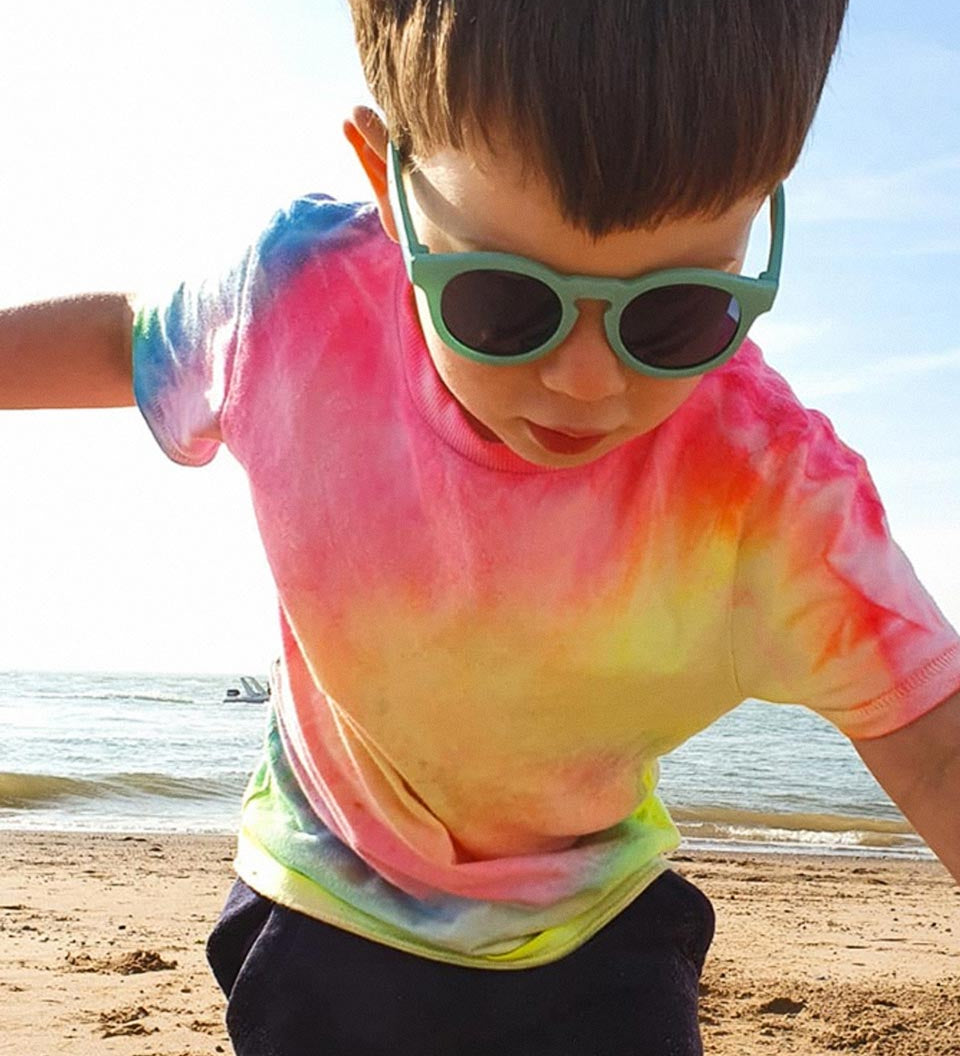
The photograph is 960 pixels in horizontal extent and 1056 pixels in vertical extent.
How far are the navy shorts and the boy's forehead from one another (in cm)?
94

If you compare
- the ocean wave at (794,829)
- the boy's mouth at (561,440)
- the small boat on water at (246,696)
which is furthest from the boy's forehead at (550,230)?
the small boat on water at (246,696)

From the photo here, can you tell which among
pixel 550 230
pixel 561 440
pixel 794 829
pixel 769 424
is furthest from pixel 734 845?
pixel 550 230

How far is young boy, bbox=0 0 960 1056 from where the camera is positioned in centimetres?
155

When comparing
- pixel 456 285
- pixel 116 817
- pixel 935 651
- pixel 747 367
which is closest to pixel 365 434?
pixel 456 285

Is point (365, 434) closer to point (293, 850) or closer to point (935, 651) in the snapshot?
point (293, 850)

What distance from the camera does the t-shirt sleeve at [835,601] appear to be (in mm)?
1705

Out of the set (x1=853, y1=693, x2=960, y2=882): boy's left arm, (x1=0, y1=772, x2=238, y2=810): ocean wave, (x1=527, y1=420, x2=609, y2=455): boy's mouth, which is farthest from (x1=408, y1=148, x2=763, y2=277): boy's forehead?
(x1=0, y1=772, x2=238, y2=810): ocean wave

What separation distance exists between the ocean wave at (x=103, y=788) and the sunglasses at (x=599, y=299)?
11.9 meters

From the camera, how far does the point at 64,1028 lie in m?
4.40

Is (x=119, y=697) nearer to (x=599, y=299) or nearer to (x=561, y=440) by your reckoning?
(x=561, y=440)

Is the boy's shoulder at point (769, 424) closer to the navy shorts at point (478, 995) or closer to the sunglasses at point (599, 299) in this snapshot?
the sunglasses at point (599, 299)

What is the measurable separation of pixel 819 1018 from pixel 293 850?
3.36 meters

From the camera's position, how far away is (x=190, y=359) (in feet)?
6.88

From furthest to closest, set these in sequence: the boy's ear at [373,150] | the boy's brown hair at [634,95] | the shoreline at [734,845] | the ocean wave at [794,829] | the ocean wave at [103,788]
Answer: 1. the ocean wave at [103,788]
2. the ocean wave at [794,829]
3. the shoreline at [734,845]
4. the boy's ear at [373,150]
5. the boy's brown hair at [634,95]
